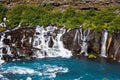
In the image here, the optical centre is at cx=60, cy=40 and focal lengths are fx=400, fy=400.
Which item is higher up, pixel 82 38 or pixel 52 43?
pixel 82 38

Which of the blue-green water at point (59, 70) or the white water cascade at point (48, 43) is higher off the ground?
the white water cascade at point (48, 43)

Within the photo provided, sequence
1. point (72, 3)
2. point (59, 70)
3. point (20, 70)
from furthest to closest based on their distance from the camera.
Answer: point (72, 3), point (59, 70), point (20, 70)

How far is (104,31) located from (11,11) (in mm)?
13025

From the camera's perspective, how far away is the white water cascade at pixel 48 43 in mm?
40169

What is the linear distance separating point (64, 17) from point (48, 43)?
4971mm

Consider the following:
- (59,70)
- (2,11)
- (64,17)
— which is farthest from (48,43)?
(2,11)

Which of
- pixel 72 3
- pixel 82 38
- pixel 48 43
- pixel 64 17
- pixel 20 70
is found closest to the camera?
pixel 20 70

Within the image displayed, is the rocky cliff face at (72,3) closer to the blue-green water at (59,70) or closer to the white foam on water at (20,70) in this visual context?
the blue-green water at (59,70)

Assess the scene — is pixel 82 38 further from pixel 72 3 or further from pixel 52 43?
pixel 72 3

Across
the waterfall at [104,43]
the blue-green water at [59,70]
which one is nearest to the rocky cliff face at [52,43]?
the waterfall at [104,43]

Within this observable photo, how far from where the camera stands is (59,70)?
115 feet

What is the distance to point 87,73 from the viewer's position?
113ft

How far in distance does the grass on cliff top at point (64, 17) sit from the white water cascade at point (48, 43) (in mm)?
1514

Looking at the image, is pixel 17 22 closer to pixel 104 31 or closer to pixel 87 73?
pixel 104 31
